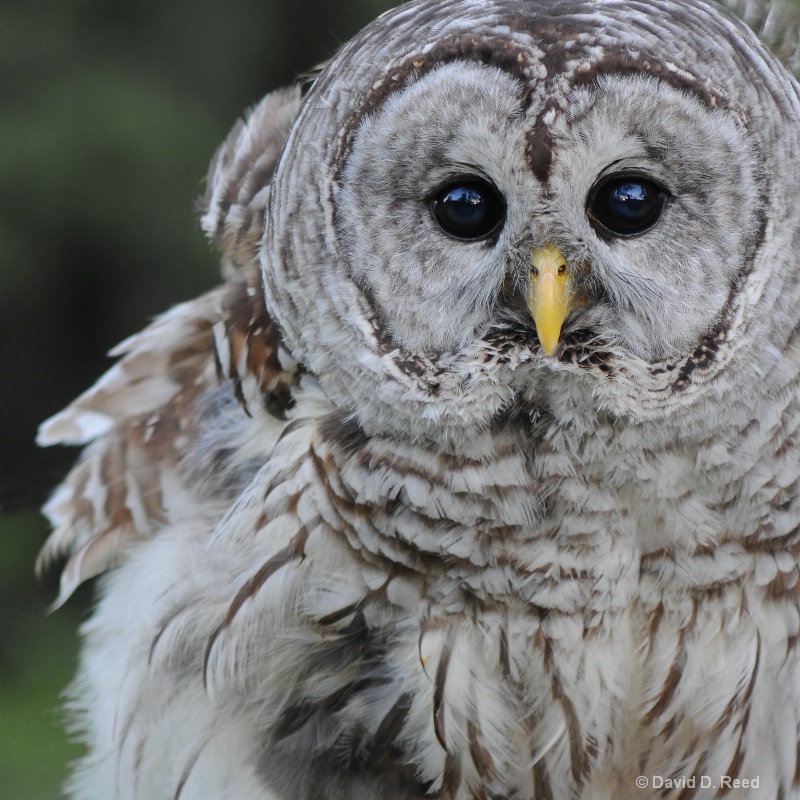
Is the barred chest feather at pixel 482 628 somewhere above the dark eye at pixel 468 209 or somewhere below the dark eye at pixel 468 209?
below

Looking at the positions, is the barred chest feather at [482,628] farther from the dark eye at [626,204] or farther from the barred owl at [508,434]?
the dark eye at [626,204]

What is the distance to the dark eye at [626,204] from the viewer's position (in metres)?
1.53

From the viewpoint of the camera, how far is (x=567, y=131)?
4.83ft

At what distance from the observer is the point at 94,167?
12.8 ft

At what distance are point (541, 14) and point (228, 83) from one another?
2945 millimetres

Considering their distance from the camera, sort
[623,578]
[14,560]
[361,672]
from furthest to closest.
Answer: [14,560], [361,672], [623,578]

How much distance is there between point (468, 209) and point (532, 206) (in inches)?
4.0

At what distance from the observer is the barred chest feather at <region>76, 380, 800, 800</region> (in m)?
1.69

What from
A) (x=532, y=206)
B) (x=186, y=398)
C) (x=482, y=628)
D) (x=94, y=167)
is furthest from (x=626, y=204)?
(x=94, y=167)

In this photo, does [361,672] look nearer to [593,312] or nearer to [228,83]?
[593,312]

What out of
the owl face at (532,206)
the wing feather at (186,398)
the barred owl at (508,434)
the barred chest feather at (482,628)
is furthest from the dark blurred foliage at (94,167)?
the owl face at (532,206)

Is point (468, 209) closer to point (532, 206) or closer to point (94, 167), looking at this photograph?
point (532, 206)

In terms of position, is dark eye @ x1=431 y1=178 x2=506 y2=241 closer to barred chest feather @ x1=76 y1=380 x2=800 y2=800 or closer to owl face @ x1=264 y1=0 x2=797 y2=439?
owl face @ x1=264 y1=0 x2=797 y2=439

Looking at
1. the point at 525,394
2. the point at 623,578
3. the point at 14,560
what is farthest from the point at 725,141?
the point at 14,560
